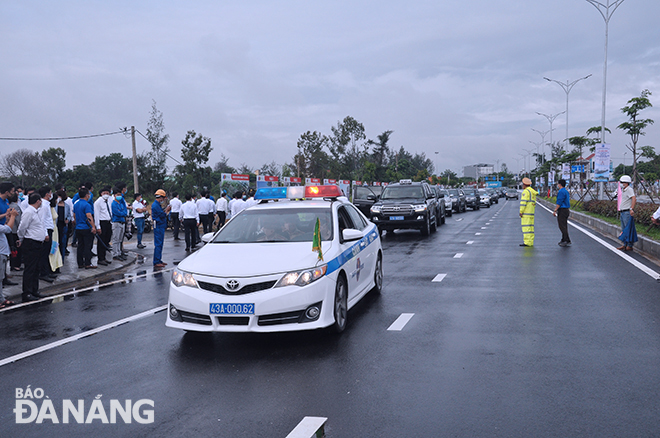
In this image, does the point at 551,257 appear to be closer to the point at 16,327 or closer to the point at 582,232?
the point at 582,232

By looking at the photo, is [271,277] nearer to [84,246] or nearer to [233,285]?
[233,285]

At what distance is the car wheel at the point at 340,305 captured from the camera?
6367 mm

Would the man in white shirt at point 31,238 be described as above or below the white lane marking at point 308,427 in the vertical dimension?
above

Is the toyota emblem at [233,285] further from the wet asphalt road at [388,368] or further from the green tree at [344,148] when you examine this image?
the green tree at [344,148]

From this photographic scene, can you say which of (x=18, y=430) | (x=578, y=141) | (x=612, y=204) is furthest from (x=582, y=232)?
(x=578, y=141)

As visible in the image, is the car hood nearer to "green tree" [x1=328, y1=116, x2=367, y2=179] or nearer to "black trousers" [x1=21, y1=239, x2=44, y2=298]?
"black trousers" [x1=21, y1=239, x2=44, y2=298]

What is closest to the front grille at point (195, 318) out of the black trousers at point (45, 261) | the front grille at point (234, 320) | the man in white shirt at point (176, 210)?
the front grille at point (234, 320)

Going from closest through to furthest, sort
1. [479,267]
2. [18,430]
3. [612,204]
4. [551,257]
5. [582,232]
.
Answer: [18,430] < [479,267] < [551,257] < [582,232] < [612,204]

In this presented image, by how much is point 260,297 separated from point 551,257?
9.51 metres

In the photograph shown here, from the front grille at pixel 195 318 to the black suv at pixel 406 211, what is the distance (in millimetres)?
14646

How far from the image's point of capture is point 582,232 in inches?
799

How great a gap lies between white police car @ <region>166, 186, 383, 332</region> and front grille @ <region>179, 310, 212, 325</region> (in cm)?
1

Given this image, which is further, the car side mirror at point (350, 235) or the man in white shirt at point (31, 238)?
the man in white shirt at point (31, 238)

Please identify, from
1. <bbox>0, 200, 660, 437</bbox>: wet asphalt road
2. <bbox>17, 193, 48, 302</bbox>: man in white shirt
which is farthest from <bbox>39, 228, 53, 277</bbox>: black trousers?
<bbox>0, 200, 660, 437</bbox>: wet asphalt road
